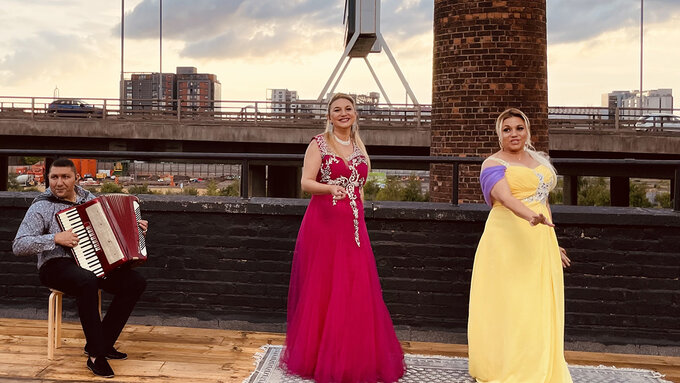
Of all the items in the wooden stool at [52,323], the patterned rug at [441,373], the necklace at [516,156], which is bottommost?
the patterned rug at [441,373]

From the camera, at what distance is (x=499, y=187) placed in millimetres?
4035

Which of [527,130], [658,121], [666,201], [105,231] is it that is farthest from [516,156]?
[666,201]

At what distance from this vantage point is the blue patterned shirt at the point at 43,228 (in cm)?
461

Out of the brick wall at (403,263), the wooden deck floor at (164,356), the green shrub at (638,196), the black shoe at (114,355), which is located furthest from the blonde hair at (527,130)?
the green shrub at (638,196)

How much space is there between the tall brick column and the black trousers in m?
3.75

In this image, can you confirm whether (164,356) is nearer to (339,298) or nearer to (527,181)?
(339,298)

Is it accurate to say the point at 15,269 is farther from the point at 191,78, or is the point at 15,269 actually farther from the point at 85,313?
the point at 191,78

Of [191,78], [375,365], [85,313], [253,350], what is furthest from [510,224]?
Answer: [191,78]

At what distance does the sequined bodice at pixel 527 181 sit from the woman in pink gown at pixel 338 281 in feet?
3.33

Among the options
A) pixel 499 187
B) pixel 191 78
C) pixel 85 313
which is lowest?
pixel 85 313

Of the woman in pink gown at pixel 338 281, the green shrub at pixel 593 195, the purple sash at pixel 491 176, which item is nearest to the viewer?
the purple sash at pixel 491 176

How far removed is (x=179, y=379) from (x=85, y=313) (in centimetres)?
85

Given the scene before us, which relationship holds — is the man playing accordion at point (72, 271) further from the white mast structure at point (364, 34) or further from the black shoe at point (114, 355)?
the white mast structure at point (364, 34)

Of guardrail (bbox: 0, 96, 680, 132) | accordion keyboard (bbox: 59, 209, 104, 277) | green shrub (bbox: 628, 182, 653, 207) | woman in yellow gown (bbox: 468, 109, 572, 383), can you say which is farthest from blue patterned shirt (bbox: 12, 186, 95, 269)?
green shrub (bbox: 628, 182, 653, 207)
